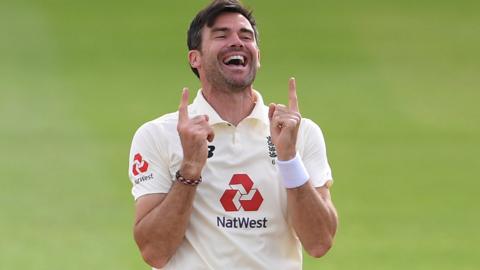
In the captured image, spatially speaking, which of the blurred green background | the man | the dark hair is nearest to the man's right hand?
the man

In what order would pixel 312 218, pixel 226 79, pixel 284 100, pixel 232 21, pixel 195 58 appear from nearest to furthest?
1. pixel 312 218
2. pixel 226 79
3. pixel 232 21
4. pixel 195 58
5. pixel 284 100

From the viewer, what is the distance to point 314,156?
597 centimetres

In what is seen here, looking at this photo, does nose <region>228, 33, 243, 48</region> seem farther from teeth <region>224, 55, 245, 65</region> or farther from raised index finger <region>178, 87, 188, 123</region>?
raised index finger <region>178, 87, 188, 123</region>

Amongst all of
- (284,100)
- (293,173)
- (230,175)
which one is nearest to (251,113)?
(230,175)

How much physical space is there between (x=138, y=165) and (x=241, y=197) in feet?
1.60

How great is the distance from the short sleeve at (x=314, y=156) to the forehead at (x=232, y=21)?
513mm

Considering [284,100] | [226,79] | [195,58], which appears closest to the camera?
[226,79]

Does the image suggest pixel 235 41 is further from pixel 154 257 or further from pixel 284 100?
pixel 284 100

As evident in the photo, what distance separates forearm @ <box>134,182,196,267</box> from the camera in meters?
5.61

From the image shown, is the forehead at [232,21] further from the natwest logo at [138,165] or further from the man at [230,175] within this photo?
the natwest logo at [138,165]
